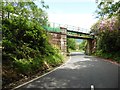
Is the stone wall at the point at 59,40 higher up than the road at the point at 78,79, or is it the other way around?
the stone wall at the point at 59,40

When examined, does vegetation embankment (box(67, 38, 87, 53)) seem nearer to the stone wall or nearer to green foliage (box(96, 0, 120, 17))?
the stone wall

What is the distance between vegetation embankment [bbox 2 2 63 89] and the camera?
12564 millimetres

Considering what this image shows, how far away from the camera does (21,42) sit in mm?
17438

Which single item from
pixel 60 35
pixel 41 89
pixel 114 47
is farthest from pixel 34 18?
pixel 114 47

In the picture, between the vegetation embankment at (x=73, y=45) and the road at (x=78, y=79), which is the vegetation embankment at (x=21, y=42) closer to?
the road at (x=78, y=79)

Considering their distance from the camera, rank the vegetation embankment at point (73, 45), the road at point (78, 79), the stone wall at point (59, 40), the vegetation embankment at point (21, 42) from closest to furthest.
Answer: the road at point (78, 79) → the vegetation embankment at point (21, 42) → the stone wall at point (59, 40) → the vegetation embankment at point (73, 45)

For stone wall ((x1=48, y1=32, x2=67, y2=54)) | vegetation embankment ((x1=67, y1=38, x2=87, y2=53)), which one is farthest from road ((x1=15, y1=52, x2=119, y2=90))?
vegetation embankment ((x1=67, y1=38, x2=87, y2=53))

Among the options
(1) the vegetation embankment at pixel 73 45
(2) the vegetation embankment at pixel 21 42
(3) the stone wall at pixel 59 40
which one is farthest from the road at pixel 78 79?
(1) the vegetation embankment at pixel 73 45

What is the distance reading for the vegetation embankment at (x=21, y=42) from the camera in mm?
12564

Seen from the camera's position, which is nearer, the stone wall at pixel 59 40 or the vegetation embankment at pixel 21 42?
the vegetation embankment at pixel 21 42

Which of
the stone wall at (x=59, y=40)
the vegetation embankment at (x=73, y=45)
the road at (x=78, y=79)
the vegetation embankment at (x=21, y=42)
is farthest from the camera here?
the vegetation embankment at (x=73, y=45)

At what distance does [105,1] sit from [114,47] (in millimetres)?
19152

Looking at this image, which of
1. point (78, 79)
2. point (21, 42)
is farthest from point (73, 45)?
point (78, 79)

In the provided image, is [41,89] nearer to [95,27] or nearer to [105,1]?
[105,1]
